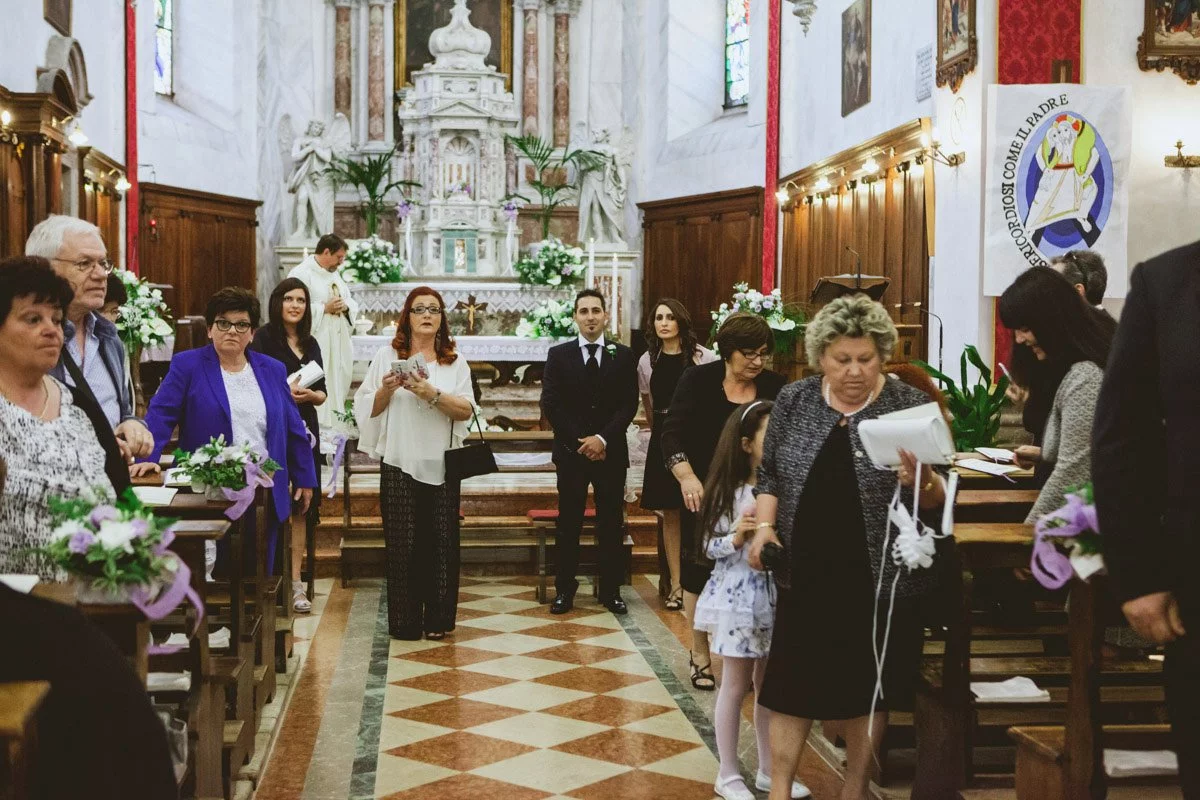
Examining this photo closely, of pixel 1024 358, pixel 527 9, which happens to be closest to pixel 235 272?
pixel 527 9

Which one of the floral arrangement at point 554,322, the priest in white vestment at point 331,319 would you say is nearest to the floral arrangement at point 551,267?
the floral arrangement at point 554,322

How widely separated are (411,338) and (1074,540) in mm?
4018

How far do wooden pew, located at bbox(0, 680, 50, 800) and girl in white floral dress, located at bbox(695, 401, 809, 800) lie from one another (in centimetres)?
221

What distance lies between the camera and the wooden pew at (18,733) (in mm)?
2055

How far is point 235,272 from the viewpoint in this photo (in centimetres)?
1705

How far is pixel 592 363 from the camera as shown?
22.9 feet

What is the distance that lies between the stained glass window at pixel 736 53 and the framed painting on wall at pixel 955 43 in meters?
7.29

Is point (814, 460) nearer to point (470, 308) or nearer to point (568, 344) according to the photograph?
point (568, 344)

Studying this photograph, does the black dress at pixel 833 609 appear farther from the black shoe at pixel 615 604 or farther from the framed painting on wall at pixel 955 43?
the framed painting on wall at pixel 955 43

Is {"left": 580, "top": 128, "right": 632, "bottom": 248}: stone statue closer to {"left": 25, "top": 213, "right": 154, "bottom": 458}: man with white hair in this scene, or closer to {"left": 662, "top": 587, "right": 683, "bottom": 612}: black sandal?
{"left": 662, "top": 587, "right": 683, "bottom": 612}: black sandal

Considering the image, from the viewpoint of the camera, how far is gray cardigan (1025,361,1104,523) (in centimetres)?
380

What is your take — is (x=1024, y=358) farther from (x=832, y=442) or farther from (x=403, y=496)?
(x=403, y=496)

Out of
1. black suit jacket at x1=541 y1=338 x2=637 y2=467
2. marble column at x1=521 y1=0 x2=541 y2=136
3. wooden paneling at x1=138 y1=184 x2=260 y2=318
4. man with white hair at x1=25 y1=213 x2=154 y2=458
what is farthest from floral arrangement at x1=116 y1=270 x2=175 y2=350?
marble column at x1=521 y1=0 x2=541 y2=136

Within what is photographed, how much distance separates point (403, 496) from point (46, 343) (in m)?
3.28
